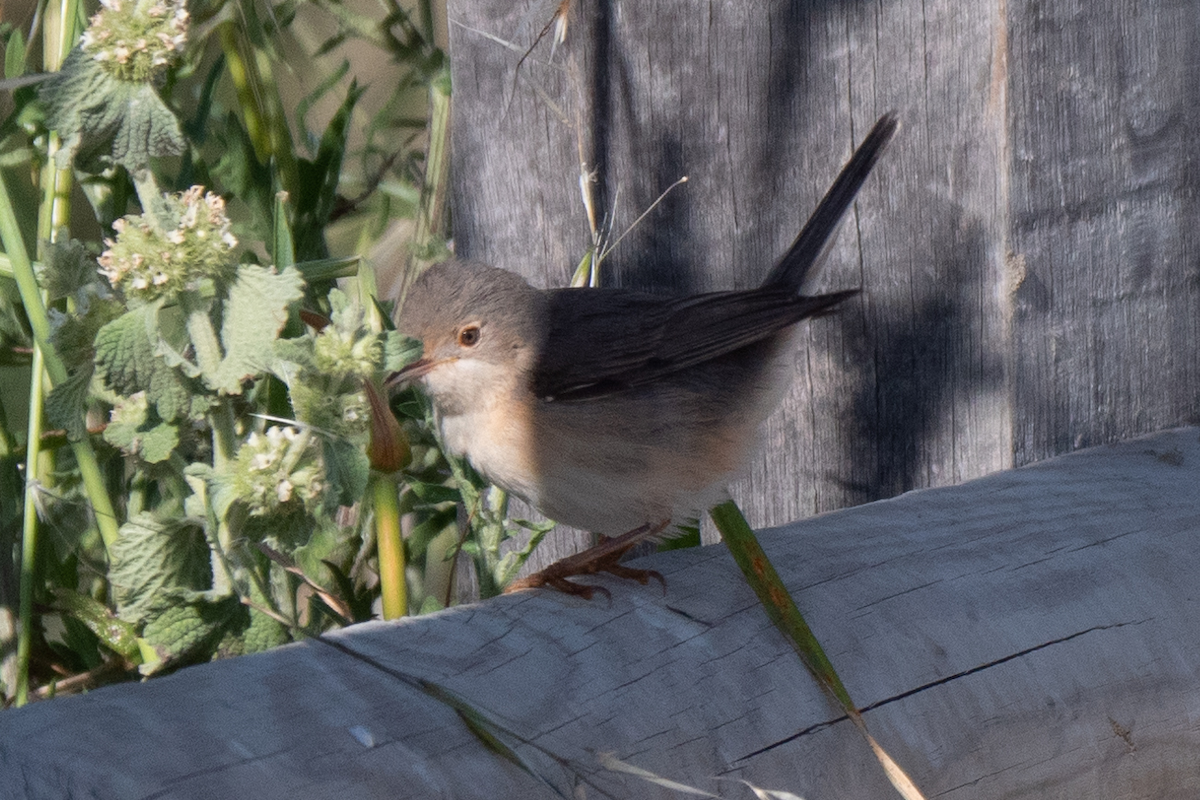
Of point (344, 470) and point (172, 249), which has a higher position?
point (172, 249)

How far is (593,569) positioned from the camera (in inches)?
90.4

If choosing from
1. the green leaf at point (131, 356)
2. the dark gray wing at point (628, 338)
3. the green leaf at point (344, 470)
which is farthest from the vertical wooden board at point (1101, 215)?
the green leaf at point (131, 356)

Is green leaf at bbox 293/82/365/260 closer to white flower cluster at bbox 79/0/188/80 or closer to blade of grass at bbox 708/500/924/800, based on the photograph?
white flower cluster at bbox 79/0/188/80

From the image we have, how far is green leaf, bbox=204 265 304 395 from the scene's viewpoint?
6.28 feet

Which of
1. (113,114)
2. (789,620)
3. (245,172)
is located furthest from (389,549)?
(245,172)

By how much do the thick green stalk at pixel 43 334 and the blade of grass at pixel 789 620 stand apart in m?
1.13

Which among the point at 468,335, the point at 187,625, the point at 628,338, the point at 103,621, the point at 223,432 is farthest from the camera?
the point at 468,335

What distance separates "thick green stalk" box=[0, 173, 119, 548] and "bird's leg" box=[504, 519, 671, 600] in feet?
2.51

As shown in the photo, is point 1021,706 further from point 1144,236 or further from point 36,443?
point 36,443

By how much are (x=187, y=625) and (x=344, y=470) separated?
405mm

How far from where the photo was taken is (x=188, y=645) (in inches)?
79.4

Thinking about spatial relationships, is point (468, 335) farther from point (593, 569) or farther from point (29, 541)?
point (29, 541)

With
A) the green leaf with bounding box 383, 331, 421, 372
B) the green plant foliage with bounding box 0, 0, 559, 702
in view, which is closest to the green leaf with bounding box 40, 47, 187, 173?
the green plant foliage with bounding box 0, 0, 559, 702

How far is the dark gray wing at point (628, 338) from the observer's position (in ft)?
8.29
